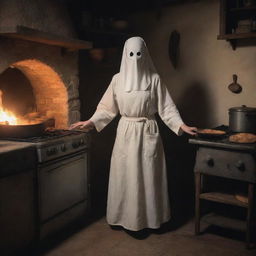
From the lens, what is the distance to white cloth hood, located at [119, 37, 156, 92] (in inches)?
111

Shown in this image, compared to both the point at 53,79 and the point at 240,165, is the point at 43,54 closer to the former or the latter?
the point at 53,79

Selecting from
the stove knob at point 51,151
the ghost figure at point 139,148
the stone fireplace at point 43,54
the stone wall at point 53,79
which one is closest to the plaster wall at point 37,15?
the stone fireplace at point 43,54

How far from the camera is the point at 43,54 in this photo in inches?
117

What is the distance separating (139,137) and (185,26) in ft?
4.82

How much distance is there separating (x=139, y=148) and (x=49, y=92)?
1.09m

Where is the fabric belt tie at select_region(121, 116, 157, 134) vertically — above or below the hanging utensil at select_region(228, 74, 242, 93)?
below

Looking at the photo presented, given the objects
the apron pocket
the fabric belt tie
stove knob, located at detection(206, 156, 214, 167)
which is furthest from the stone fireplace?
stove knob, located at detection(206, 156, 214, 167)

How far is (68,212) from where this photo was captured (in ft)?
9.43

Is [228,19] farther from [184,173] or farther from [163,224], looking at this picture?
[163,224]

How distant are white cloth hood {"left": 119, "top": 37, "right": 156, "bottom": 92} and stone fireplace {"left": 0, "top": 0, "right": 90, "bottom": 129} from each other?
1.52 feet

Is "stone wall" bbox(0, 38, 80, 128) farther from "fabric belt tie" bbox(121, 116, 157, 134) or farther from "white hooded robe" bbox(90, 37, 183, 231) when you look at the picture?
"fabric belt tie" bbox(121, 116, 157, 134)

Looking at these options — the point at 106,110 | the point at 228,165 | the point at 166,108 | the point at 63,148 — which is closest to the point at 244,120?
the point at 228,165

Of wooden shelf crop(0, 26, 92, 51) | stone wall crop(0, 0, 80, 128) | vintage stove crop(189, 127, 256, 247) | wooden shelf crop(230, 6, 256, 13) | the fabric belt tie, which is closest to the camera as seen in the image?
wooden shelf crop(0, 26, 92, 51)

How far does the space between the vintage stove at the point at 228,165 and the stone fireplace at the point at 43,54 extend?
4.38ft
